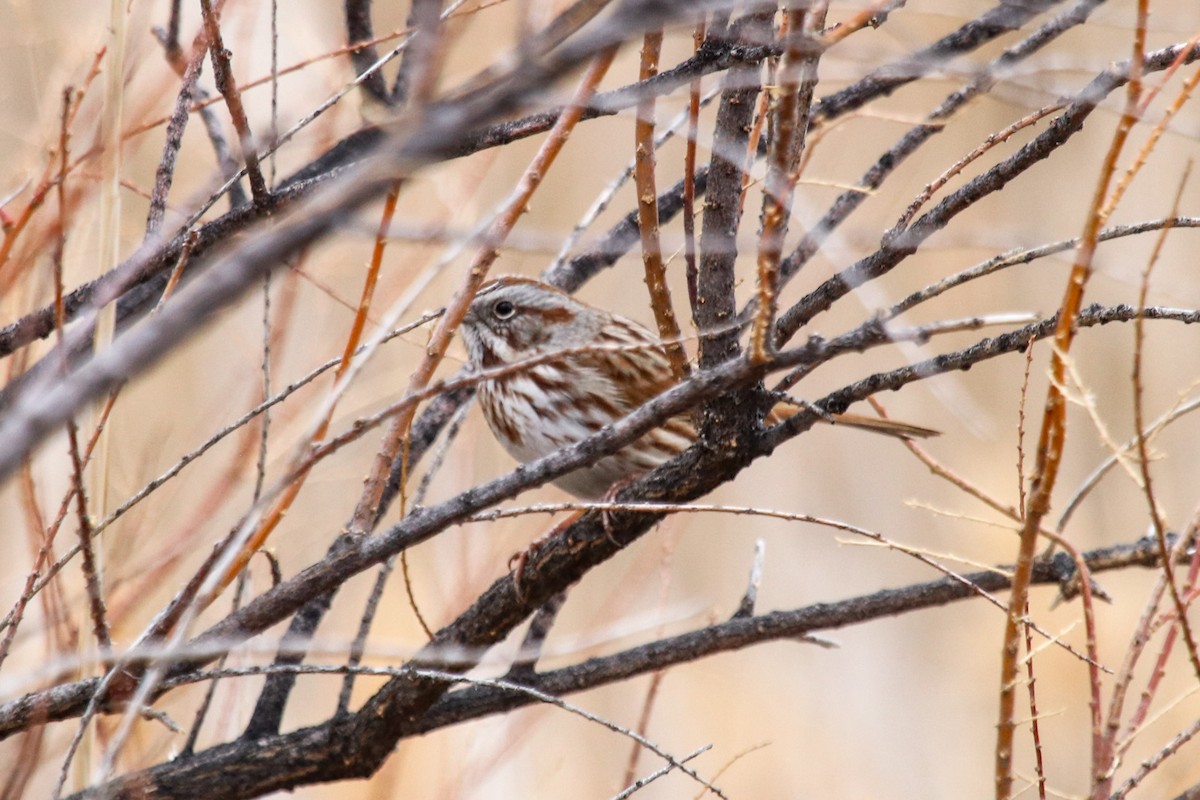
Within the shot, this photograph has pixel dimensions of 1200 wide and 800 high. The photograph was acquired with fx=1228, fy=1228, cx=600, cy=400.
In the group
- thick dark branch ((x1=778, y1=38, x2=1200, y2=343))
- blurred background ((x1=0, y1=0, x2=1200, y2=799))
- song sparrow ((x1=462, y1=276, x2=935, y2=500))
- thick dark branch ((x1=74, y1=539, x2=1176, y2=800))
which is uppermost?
blurred background ((x1=0, y1=0, x2=1200, y2=799))

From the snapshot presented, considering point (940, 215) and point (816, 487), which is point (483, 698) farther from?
point (816, 487)

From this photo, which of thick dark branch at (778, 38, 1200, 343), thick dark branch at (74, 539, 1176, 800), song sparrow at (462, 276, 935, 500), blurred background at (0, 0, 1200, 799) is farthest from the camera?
blurred background at (0, 0, 1200, 799)

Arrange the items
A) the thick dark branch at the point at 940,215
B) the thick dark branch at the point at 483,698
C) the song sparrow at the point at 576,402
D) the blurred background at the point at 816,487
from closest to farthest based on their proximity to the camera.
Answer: the thick dark branch at the point at 940,215 < the thick dark branch at the point at 483,698 < the song sparrow at the point at 576,402 < the blurred background at the point at 816,487

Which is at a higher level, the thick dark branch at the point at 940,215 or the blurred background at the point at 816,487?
the blurred background at the point at 816,487

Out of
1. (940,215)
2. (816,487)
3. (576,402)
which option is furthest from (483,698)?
(816,487)

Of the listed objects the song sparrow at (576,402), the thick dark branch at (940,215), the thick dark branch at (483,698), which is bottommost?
the thick dark branch at (483,698)

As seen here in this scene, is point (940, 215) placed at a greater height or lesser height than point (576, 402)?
lesser

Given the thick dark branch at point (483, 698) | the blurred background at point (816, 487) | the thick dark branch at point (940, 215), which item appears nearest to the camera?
the thick dark branch at point (940, 215)

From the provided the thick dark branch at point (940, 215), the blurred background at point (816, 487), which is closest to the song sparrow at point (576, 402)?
the blurred background at point (816, 487)

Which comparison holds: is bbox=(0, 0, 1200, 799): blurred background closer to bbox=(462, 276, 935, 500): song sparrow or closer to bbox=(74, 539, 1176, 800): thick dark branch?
bbox=(462, 276, 935, 500): song sparrow

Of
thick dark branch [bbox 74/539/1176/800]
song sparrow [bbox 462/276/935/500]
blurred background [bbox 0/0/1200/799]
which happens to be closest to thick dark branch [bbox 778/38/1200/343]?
thick dark branch [bbox 74/539/1176/800]

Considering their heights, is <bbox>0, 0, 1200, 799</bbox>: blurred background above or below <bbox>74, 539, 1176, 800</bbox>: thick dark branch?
above

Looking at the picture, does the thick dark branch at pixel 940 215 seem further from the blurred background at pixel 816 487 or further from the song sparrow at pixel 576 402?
the blurred background at pixel 816 487

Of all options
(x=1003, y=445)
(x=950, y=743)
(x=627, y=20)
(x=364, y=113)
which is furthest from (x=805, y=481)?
(x=627, y=20)
